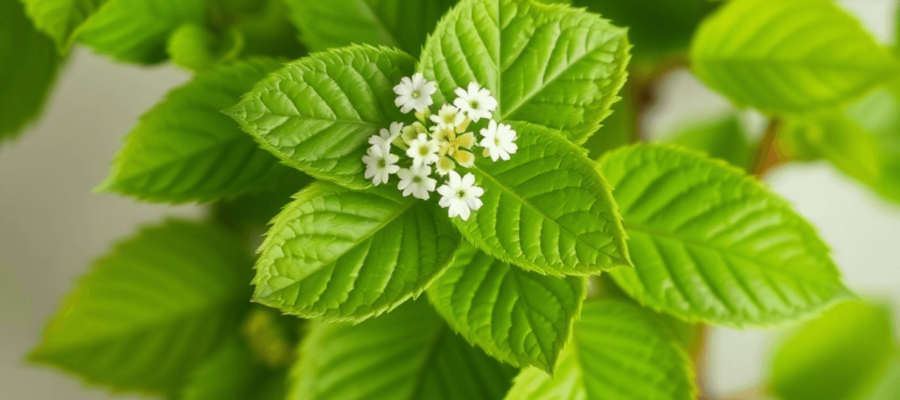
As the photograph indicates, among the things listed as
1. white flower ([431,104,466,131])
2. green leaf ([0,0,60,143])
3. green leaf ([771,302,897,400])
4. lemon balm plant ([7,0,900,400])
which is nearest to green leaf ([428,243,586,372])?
lemon balm plant ([7,0,900,400])

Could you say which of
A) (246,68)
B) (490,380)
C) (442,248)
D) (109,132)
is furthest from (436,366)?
(109,132)

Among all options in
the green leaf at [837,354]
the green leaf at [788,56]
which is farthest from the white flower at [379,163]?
the green leaf at [837,354]

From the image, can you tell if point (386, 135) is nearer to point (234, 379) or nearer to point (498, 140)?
point (498, 140)

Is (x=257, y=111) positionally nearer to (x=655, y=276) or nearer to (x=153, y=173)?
(x=153, y=173)

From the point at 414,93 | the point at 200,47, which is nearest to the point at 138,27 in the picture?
the point at 200,47

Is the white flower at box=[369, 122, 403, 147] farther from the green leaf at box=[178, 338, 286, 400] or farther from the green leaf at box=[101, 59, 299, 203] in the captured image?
the green leaf at box=[178, 338, 286, 400]

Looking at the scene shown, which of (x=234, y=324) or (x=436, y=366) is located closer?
(x=436, y=366)

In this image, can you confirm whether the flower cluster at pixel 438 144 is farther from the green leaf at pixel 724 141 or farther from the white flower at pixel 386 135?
the green leaf at pixel 724 141
